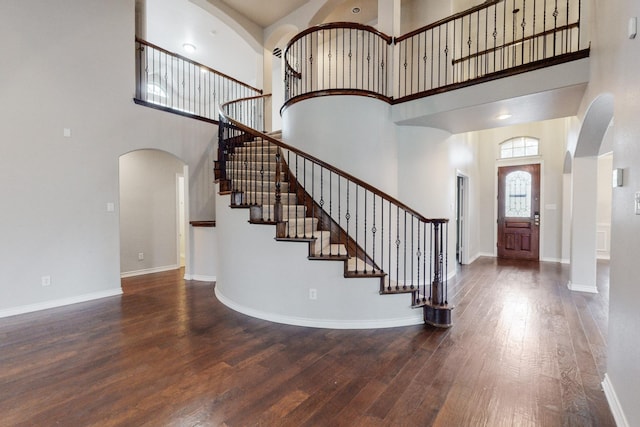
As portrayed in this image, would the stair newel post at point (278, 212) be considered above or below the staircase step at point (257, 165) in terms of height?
below

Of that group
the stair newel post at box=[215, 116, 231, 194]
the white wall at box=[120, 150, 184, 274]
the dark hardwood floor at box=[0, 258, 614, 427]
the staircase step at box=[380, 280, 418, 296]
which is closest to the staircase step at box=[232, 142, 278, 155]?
the stair newel post at box=[215, 116, 231, 194]

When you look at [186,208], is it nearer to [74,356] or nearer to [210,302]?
[210,302]

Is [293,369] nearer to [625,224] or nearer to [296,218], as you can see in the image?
[296,218]

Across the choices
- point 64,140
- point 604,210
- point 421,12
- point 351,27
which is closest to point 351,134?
point 351,27

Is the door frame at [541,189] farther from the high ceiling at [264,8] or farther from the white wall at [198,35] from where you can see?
the white wall at [198,35]

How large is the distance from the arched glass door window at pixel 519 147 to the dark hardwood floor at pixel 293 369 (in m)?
4.61

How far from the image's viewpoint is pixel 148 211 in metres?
5.58

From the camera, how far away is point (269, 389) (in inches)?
78.1

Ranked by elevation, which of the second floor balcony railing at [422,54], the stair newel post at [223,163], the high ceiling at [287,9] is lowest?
the stair newel post at [223,163]

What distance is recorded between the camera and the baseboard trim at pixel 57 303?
11.0 feet

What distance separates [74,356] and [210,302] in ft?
4.90

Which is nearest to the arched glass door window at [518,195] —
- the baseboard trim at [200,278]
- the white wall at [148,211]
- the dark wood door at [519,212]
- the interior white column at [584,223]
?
the dark wood door at [519,212]

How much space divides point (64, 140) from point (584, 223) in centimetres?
725

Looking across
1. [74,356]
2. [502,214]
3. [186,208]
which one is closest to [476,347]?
[74,356]
